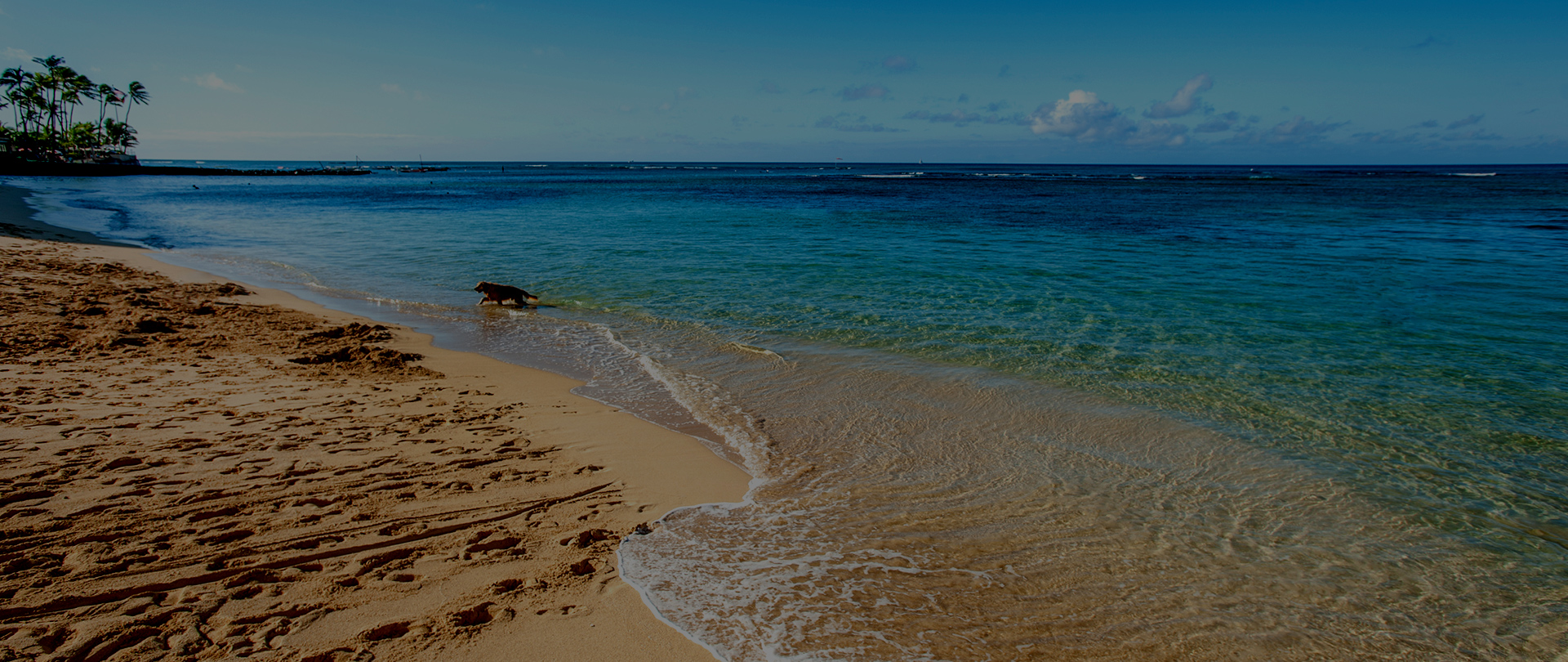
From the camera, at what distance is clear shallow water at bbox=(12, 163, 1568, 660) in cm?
352

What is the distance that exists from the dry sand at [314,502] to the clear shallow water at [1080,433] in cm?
53

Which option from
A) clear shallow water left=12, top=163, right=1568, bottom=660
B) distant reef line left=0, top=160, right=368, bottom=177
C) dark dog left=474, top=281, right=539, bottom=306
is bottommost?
clear shallow water left=12, top=163, right=1568, bottom=660

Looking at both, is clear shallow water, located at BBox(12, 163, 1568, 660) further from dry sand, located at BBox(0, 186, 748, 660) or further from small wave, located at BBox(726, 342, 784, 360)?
dry sand, located at BBox(0, 186, 748, 660)

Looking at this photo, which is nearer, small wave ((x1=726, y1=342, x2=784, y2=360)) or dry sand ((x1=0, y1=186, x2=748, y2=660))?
dry sand ((x1=0, y1=186, x2=748, y2=660))

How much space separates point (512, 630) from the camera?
3.09 m

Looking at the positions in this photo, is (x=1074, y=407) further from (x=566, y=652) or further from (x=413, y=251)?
(x=413, y=251)

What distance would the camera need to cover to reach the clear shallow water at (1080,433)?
3.52 meters

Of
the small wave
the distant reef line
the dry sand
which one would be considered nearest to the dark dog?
the dry sand

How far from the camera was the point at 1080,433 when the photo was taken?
5.97 m

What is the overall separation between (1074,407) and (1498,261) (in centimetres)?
1615

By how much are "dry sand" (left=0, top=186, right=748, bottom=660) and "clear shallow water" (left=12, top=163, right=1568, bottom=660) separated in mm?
531

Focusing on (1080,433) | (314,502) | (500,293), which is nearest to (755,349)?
(1080,433)

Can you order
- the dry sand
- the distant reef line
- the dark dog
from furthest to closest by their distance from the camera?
the distant reef line < the dark dog < the dry sand

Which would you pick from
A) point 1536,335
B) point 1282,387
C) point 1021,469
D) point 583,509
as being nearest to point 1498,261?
point 1536,335
